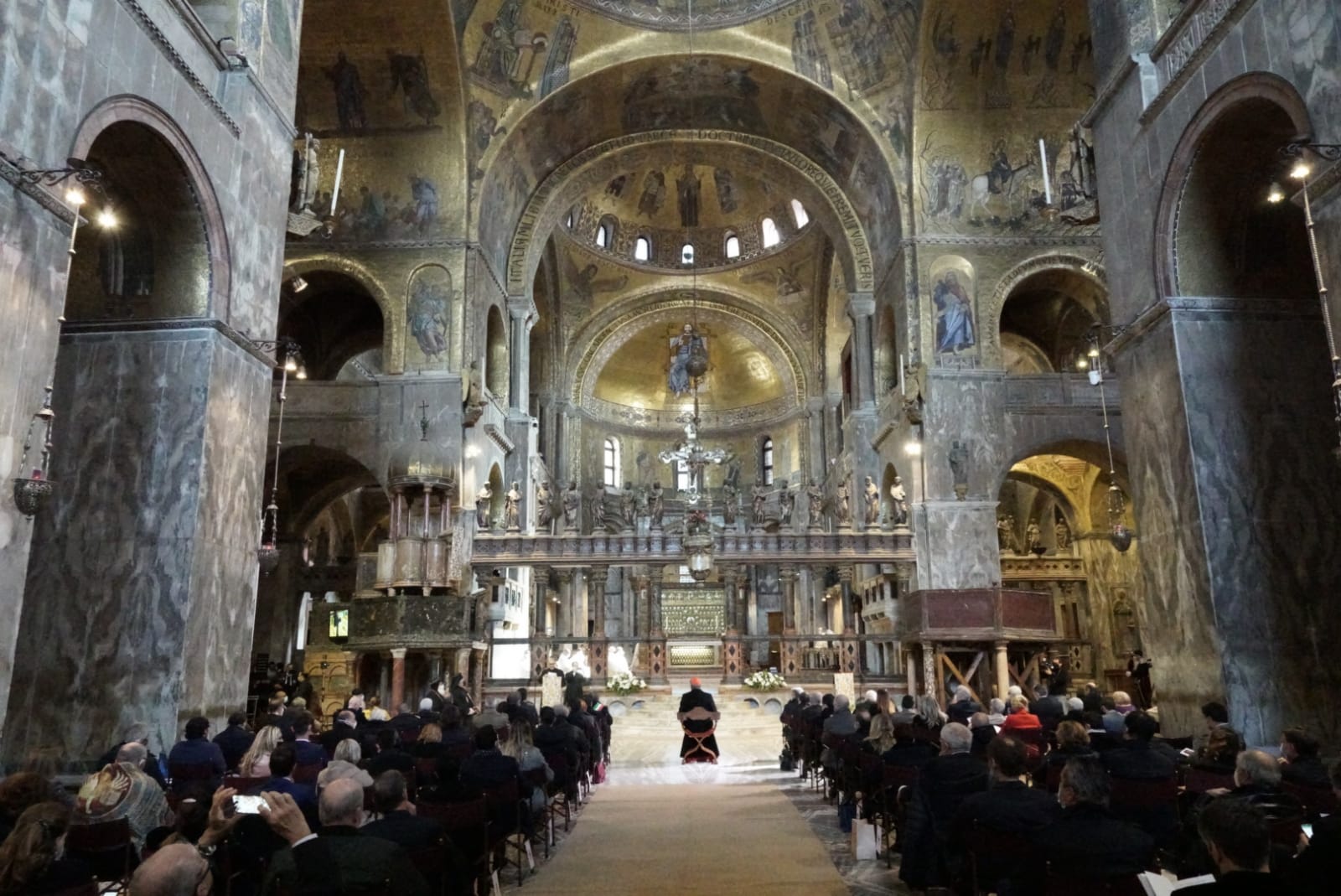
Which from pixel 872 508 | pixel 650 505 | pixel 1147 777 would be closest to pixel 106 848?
pixel 1147 777

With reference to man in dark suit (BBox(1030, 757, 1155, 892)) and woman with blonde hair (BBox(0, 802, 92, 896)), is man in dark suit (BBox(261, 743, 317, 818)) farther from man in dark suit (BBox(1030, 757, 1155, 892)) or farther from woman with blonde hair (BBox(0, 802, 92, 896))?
man in dark suit (BBox(1030, 757, 1155, 892))

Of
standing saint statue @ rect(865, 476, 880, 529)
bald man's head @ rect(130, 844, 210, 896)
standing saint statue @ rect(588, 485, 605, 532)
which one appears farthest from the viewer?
standing saint statue @ rect(588, 485, 605, 532)

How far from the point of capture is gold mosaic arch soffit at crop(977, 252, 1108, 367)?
68.0ft

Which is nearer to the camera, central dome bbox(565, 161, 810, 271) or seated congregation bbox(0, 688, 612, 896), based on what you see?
seated congregation bbox(0, 688, 612, 896)

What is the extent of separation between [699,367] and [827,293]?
564cm

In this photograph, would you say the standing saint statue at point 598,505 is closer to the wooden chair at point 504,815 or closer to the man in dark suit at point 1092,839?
the wooden chair at point 504,815

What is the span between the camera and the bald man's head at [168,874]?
9.64 ft

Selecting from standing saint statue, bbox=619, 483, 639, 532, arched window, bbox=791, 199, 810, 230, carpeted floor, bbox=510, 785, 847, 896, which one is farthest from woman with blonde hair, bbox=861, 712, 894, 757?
arched window, bbox=791, 199, 810, 230

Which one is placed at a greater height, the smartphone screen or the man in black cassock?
the smartphone screen

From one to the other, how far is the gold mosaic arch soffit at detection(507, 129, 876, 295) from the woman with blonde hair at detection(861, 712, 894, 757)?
57.8 ft

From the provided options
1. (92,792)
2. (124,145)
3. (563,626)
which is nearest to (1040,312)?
(563,626)

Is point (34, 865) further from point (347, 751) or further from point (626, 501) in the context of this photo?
point (626, 501)

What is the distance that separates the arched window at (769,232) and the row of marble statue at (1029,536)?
11.9 metres

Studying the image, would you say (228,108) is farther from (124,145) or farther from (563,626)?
(563,626)
